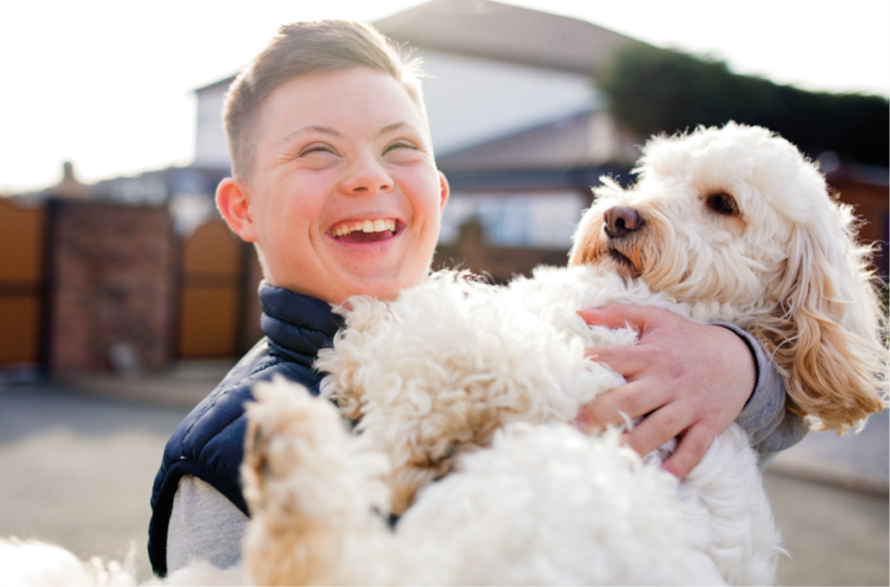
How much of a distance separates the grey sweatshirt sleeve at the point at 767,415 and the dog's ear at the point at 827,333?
60 millimetres

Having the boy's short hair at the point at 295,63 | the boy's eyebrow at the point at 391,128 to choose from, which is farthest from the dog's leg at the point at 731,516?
the boy's short hair at the point at 295,63

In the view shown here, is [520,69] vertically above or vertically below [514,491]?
above

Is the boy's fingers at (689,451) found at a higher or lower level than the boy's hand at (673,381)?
lower

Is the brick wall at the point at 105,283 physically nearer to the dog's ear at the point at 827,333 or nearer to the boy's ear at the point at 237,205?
the boy's ear at the point at 237,205

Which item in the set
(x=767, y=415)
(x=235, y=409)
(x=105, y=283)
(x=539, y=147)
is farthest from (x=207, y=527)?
(x=539, y=147)

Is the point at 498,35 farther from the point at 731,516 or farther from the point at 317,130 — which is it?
the point at 731,516

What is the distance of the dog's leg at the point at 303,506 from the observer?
85 cm

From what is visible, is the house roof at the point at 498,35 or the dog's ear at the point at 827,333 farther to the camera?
the house roof at the point at 498,35

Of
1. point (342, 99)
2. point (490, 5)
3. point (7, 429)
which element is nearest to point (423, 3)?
point (490, 5)

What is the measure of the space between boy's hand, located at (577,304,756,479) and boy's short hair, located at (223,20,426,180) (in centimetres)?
95

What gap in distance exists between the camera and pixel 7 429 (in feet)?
22.1

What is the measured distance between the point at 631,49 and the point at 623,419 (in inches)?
520

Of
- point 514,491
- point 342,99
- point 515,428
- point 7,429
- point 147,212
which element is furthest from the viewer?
point 147,212

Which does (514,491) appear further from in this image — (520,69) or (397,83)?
(520,69)
